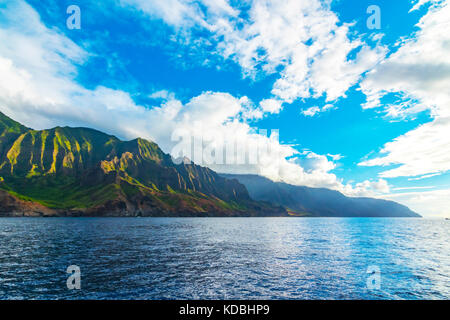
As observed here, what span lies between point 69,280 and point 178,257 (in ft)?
71.0

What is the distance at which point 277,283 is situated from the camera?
109 feet
